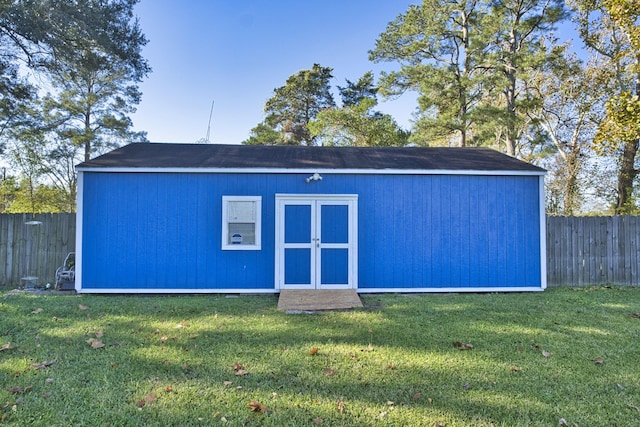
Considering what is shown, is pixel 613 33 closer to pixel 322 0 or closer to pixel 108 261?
pixel 322 0

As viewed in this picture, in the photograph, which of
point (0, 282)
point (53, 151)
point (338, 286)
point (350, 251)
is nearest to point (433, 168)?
point (350, 251)

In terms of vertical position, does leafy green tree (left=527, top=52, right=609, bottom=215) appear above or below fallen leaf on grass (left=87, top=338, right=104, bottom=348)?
above

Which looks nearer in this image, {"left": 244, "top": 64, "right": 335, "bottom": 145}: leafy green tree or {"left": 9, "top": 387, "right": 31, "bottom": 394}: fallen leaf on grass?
{"left": 9, "top": 387, "right": 31, "bottom": 394}: fallen leaf on grass

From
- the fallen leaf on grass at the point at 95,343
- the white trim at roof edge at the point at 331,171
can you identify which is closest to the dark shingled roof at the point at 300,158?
the white trim at roof edge at the point at 331,171

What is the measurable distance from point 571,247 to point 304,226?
20.5 ft

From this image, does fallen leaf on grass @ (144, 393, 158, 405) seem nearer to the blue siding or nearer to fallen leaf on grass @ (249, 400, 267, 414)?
fallen leaf on grass @ (249, 400, 267, 414)

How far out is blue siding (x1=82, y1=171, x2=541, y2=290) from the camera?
694 cm

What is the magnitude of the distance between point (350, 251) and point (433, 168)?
7.96 feet

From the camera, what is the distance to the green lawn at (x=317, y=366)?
2.63 m

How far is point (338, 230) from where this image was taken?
714 centimetres

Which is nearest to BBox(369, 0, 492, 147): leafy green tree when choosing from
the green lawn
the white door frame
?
the white door frame

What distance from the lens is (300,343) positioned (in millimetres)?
4074

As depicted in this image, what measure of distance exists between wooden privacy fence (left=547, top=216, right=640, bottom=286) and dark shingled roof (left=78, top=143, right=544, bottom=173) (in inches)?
76.0

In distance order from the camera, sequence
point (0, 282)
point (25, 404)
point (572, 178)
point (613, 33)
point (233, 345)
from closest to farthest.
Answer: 1. point (25, 404)
2. point (233, 345)
3. point (0, 282)
4. point (613, 33)
5. point (572, 178)
